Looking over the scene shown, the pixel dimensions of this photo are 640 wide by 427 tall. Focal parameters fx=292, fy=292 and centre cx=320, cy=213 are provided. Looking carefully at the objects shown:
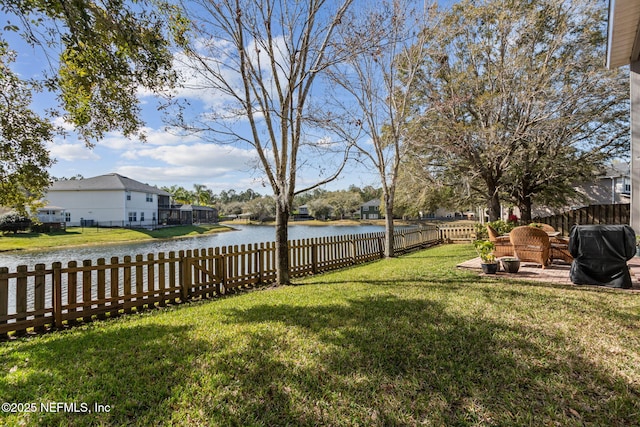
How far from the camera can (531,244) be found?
6.71m

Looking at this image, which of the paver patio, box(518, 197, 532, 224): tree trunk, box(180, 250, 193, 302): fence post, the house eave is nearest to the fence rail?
box(518, 197, 532, 224): tree trunk

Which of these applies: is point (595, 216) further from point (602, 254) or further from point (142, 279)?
point (142, 279)

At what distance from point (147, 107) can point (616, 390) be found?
25.7 ft

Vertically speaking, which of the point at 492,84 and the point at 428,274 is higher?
the point at 492,84

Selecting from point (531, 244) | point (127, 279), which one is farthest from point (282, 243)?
point (531, 244)

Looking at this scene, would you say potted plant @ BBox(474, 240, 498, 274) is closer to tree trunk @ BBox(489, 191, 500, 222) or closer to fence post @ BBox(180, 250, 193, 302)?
fence post @ BBox(180, 250, 193, 302)

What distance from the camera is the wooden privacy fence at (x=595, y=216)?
1345 cm

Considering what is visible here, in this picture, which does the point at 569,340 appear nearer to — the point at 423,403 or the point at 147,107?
the point at 423,403

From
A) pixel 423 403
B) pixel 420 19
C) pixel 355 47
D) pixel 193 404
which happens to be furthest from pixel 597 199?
pixel 193 404

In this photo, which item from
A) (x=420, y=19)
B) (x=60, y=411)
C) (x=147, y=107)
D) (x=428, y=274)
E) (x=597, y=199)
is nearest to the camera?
(x=60, y=411)

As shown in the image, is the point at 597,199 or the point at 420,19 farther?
the point at 597,199

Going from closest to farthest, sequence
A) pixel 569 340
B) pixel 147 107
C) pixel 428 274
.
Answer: pixel 569 340 → pixel 147 107 → pixel 428 274

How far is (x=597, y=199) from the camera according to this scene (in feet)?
61.6

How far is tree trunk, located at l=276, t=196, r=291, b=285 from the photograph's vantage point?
6.58m
